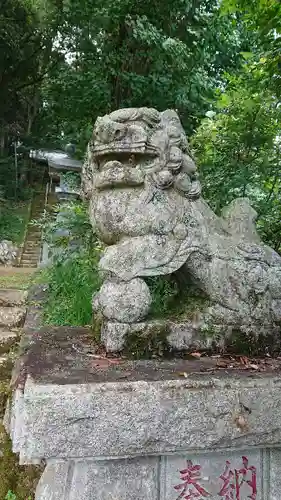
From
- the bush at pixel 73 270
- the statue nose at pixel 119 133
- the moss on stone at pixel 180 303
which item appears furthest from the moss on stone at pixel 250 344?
the bush at pixel 73 270

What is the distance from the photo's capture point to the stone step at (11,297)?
627 centimetres

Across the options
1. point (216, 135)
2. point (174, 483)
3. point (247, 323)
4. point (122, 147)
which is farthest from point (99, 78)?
point (174, 483)

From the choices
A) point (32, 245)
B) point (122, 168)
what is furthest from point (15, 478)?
point (32, 245)

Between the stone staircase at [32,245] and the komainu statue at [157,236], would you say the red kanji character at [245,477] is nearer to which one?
the komainu statue at [157,236]

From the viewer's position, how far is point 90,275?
13.3ft

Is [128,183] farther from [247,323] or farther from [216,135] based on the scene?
[216,135]

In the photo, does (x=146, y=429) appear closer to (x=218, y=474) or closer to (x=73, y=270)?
(x=218, y=474)

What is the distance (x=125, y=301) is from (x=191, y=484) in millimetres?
757

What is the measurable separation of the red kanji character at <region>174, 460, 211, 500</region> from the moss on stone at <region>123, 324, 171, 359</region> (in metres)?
0.45

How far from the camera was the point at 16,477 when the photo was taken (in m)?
2.32

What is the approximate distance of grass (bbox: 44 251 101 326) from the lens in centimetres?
345

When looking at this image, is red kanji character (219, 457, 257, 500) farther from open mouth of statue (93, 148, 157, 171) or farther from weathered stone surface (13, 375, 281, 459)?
open mouth of statue (93, 148, 157, 171)

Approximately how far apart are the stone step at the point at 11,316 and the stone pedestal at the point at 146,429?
3553mm

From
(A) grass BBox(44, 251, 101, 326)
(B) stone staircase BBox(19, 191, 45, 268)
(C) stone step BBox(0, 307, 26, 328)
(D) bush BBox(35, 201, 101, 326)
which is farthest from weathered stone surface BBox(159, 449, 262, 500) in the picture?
(B) stone staircase BBox(19, 191, 45, 268)
